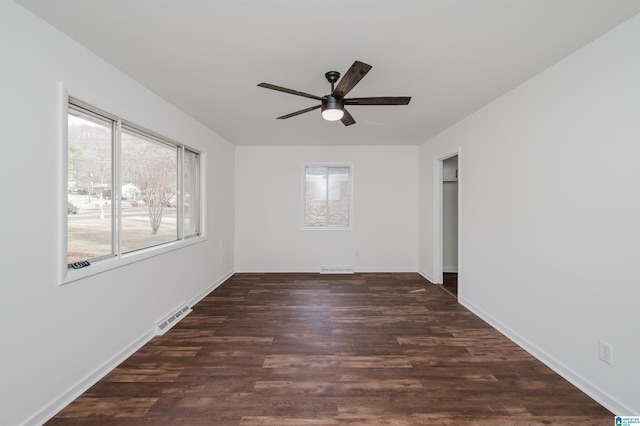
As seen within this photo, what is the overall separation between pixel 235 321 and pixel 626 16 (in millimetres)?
4020

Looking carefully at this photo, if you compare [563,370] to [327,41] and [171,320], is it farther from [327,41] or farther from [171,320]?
[171,320]

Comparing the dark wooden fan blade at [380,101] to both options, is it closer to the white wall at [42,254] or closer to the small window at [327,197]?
the white wall at [42,254]

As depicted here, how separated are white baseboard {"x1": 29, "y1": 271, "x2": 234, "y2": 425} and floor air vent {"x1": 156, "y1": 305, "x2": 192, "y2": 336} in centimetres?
6

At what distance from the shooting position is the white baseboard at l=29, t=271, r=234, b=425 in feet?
5.58

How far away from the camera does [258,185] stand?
5.48 meters

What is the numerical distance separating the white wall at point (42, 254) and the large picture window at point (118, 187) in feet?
0.66

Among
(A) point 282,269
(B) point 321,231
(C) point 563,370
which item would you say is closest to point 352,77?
(C) point 563,370

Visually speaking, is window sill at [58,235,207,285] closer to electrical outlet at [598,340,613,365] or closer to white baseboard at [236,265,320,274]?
white baseboard at [236,265,320,274]

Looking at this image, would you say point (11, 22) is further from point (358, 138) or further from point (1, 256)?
point (358, 138)

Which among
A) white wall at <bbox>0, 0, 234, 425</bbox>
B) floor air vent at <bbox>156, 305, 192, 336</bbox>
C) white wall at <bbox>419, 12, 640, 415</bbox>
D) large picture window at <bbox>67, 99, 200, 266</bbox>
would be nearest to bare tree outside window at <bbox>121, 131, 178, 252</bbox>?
large picture window at <bbox>67, 99, 200, 266</bbox>

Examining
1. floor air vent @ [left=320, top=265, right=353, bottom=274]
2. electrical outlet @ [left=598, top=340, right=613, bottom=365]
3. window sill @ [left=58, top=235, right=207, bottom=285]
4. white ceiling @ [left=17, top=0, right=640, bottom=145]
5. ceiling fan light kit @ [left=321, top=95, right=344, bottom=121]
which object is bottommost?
floor air vent @ [left=320, top=265, right=353, bottom=274]

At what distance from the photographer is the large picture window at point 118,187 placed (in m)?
2.08

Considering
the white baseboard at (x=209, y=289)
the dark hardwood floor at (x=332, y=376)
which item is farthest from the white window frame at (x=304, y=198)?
the dark hardwood floor at (x=332, y=376)

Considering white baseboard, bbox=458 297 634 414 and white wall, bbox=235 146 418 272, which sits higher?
white wall, bbox=235 146 418 272
